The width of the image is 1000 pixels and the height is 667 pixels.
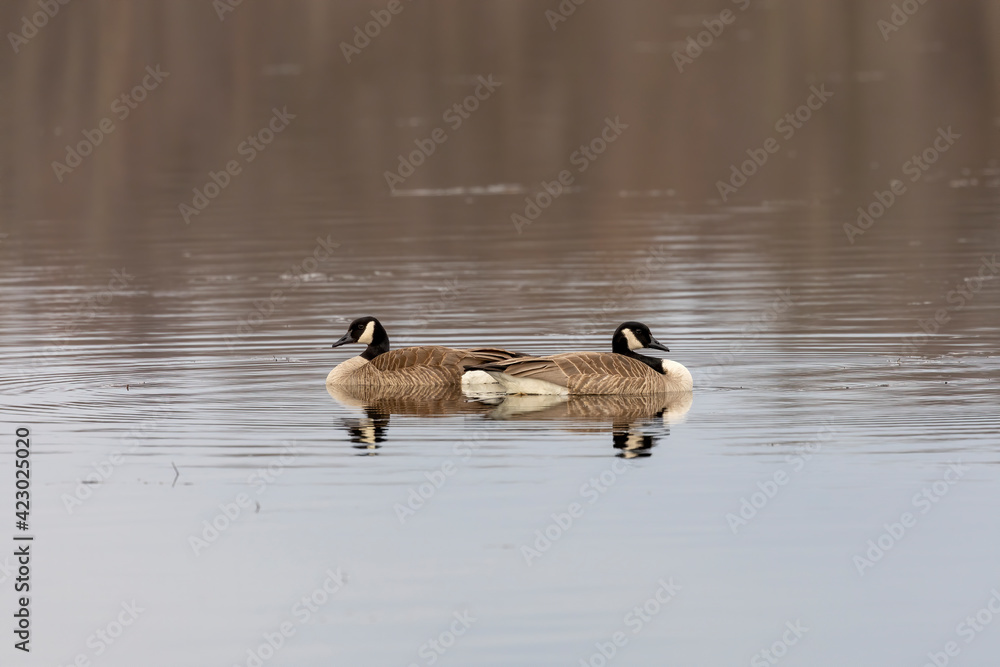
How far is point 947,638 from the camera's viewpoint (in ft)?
36.2

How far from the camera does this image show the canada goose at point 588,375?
64.3ft

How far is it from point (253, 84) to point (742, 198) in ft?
139

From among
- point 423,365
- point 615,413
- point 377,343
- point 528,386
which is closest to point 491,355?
point 528,386

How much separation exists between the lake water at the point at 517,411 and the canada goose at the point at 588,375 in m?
0.25

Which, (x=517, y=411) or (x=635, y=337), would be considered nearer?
(x=517, y=411)

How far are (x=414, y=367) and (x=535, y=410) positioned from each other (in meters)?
2.21

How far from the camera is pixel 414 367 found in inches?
812

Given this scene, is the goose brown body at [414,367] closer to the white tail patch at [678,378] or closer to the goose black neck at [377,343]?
the goose black neck at [377,343]

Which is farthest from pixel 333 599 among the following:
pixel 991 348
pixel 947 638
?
pixel 991 348

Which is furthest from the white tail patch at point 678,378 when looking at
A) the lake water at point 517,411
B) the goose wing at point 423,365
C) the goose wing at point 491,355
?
the goose wing at point 423,365

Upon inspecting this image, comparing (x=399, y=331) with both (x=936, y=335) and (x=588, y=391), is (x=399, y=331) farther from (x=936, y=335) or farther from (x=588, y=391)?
(x=936, y=335)

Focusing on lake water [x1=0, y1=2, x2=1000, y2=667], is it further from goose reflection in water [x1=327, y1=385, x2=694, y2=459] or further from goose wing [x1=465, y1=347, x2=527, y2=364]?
goose wing [x1=465, y1=347, x2=527, y2=364]

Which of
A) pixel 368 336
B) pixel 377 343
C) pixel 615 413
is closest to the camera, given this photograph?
pixel 615 413

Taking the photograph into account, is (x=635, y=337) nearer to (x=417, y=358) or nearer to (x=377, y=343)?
(x=417, y=358)
